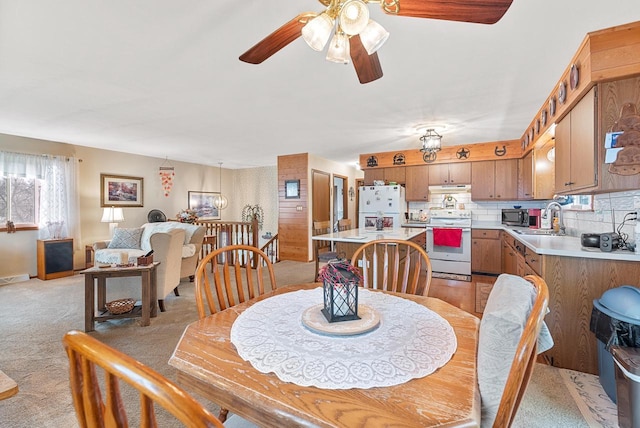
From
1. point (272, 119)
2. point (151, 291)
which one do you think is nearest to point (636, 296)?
point (272, 119)

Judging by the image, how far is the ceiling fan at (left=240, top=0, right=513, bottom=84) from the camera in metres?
1.15

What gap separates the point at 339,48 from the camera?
1.46 metres

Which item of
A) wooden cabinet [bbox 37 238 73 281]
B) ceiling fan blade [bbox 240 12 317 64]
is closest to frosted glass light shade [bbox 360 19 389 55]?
ceiling fan blade [bbox 240 12 317 64]

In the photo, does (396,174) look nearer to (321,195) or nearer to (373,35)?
(321,195)

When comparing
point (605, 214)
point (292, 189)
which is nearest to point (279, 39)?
point (605, 214)

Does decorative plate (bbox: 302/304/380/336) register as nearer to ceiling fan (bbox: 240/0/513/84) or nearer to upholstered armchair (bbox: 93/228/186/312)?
ceiling fan (bbox: 240/0/513/84)

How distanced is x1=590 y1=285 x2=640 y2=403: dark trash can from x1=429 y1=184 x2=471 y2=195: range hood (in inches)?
150

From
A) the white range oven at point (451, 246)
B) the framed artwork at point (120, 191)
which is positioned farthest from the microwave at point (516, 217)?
the framed artwork at point (120, 191)

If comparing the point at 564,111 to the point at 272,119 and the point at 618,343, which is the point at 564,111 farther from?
the point at 272,119

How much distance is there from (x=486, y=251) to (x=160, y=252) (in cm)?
471

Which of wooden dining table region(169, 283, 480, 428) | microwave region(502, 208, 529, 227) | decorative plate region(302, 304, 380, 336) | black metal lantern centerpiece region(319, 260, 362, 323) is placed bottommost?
wooden dining table region(169, 283, 480, 428)

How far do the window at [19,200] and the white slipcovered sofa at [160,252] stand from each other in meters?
1.74

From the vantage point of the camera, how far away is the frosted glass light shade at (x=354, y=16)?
1.19 meters

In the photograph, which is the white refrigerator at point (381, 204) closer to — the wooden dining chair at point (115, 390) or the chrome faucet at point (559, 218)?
the chrome faucet at point (559, 218)
